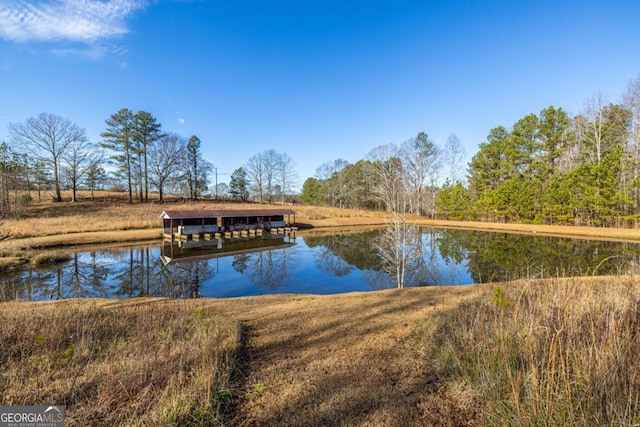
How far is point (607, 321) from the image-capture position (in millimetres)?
2770

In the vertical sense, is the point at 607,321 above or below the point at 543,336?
above

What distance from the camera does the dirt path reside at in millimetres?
2889

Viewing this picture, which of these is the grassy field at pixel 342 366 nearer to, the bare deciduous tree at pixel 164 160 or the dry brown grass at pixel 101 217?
the dry brown grass at pixel 101 217

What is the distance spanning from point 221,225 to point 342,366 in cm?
2597

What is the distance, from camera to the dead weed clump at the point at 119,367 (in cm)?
281

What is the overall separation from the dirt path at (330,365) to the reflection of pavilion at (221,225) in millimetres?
18885

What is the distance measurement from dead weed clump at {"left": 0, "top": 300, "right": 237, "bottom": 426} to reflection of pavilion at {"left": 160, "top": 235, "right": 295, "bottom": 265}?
462 inches

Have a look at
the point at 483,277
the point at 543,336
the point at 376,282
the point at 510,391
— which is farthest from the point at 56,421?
the point at 483,277

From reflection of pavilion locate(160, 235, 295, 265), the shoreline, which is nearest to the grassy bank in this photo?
reflection of pavilion locate(160, 235, 295, 265)

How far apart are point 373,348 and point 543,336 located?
2227mm

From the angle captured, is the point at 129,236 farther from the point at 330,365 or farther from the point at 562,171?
the point at 562,171

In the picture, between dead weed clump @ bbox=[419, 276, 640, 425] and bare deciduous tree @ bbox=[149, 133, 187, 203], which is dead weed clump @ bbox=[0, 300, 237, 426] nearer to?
dead weed clump @ bbox=[419, 276, 640, 425]

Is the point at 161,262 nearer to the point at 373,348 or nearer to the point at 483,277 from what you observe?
the point at 373,348

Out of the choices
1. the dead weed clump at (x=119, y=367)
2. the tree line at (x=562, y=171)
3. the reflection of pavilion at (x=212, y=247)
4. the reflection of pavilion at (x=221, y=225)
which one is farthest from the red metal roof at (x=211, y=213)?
the tree line at (x=562, y=171)
